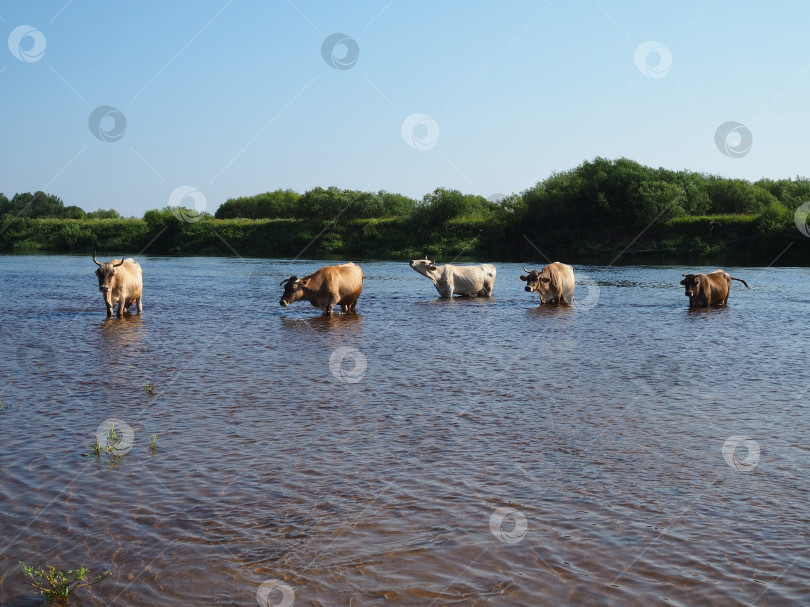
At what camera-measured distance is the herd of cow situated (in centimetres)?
1814

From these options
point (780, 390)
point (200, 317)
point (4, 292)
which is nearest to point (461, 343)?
point (780, 390)

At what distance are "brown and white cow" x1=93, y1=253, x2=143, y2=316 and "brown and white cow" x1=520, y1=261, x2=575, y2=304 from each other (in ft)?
35.3

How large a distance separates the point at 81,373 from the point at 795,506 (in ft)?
29.2

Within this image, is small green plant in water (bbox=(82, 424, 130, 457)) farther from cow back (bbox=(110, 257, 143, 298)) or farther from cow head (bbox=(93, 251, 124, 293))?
cow back (bbox=(110, 257, 143, 298))

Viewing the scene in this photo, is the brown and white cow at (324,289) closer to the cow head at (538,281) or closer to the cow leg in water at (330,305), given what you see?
the cow leg in water at (330,305)

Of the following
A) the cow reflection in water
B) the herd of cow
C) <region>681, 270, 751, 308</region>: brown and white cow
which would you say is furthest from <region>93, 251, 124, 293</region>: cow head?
<region>681, 270, 751, 308</region>: brown and white cow

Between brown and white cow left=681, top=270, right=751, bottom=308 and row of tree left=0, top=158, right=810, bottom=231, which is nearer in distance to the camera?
brown and white cow left=681, top=270, right=751, bottom=308

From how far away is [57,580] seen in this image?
434 cm

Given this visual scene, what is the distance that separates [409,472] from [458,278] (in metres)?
18.8

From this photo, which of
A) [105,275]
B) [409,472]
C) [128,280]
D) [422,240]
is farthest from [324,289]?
[422,240]

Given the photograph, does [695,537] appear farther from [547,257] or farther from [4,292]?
[547,257]

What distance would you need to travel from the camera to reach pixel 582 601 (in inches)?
169

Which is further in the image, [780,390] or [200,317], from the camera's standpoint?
[200,317]

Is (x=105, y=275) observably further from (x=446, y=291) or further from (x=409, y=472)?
(x=409, y=472)
